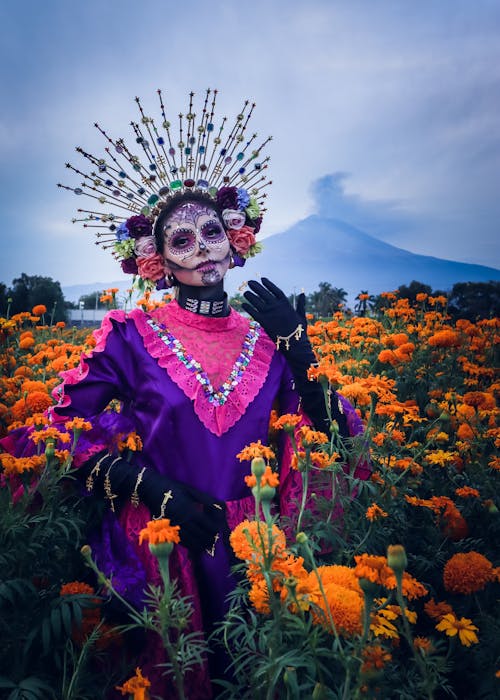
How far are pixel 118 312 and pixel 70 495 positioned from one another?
0.68 m

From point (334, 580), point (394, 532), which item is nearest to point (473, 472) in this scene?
point (394, 532)

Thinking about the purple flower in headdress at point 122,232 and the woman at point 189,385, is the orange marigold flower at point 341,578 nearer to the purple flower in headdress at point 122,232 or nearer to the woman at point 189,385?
the woman at point 189,385

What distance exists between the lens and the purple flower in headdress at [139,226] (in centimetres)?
191

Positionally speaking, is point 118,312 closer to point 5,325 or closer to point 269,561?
point 269,561

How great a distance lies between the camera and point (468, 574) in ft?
4.68

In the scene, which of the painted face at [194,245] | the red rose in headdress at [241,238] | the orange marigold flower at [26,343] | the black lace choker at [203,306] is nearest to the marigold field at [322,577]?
the black lace choker at [203,306]

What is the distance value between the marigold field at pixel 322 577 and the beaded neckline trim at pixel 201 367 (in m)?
0.21

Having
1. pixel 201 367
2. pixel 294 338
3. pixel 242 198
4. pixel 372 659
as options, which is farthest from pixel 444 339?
pixel 372 659

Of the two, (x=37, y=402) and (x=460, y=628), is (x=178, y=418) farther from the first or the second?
(x=460, y=628)

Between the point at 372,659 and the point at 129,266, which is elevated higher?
the point at 129,266

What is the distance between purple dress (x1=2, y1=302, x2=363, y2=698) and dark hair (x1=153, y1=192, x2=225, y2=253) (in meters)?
0.34

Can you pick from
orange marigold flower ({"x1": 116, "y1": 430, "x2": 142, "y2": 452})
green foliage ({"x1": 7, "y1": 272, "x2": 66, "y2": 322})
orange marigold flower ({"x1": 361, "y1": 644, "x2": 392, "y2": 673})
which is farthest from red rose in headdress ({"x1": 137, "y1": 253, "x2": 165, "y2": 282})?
green foliage ({"x1": 7, "y1": 272, "x2": 66, "y2": 322})

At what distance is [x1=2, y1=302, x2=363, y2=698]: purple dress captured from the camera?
5.11 ft

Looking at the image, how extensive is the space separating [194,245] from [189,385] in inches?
21.6
